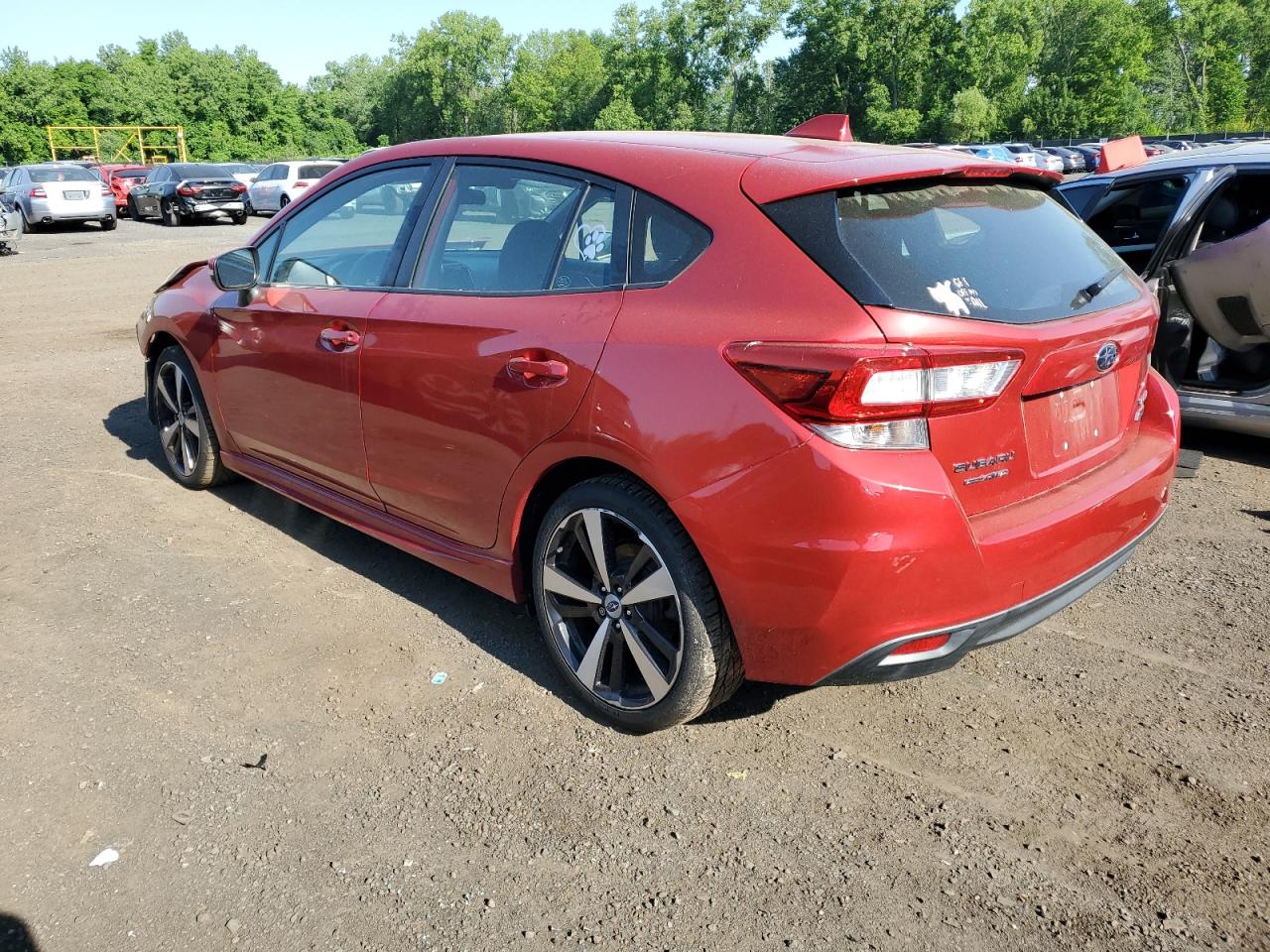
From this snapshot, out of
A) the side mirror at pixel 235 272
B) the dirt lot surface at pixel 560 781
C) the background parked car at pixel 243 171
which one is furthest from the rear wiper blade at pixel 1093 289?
the background parked car at pixel 243 171

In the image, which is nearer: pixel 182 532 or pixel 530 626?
pixel 530 626

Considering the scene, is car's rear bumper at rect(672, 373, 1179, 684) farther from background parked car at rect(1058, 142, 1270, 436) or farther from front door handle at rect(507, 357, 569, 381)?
background parked car at rect(1058, 142, 1270, 436)

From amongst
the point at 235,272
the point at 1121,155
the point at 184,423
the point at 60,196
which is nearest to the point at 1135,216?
the point at 1121,155

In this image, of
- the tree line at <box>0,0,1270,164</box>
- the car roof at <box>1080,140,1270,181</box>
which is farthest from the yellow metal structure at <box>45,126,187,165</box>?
the car roof at <box>1080,140,1270,181</box>

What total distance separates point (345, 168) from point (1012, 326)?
2.82 meters

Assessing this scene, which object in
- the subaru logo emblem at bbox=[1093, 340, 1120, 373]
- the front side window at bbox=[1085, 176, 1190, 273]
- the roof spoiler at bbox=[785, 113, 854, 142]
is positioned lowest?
the subaru logo emblem at bbox=[1093, 340, 1120, 373]

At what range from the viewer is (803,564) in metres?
2.56

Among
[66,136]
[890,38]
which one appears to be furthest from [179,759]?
[890,38]

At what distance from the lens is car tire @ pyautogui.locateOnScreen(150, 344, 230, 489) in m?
5.18

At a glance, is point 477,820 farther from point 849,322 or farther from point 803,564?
point 849,322

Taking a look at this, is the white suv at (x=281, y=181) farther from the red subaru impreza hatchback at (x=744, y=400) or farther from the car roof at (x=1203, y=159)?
the red subaru impreza hatchback at (x=744, y=400)

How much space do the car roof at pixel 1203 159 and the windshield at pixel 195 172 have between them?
1069 inches

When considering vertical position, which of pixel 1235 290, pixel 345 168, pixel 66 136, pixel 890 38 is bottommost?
pixel 1235 290

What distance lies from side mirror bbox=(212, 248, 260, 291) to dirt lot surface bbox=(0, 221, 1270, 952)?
1.21 meters
